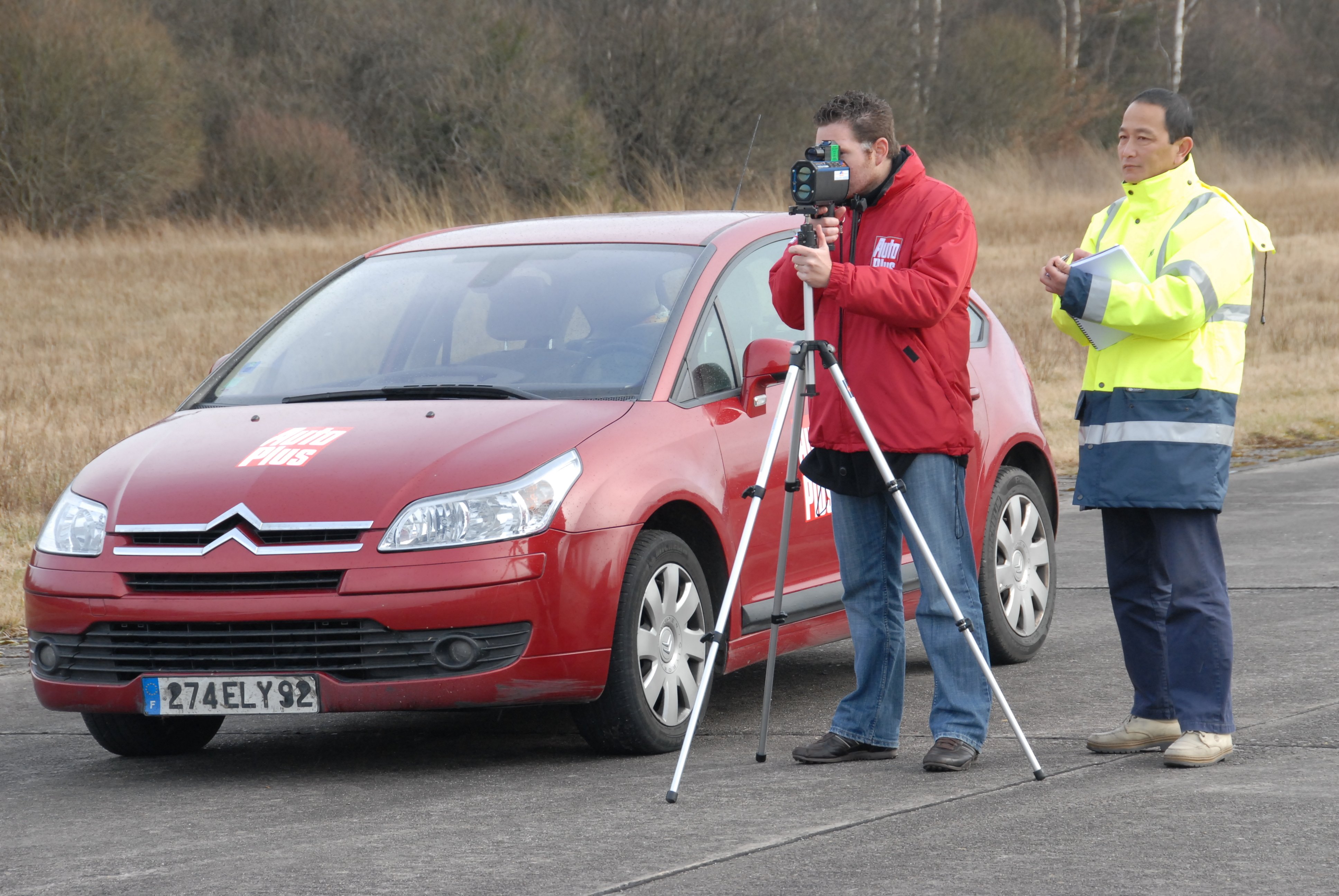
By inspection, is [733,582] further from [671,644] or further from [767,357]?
[767,357]

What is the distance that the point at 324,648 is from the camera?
5215mm

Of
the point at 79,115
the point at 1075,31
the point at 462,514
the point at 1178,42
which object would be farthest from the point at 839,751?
the point at 1178,42

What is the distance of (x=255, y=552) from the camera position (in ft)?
17.1

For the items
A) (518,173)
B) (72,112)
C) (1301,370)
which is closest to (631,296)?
(1301,370)

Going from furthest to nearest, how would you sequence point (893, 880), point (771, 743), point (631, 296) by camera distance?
point (631, 296) < point (771, 743) < point (893, 880)

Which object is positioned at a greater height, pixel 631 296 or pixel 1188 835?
pixel 631 296

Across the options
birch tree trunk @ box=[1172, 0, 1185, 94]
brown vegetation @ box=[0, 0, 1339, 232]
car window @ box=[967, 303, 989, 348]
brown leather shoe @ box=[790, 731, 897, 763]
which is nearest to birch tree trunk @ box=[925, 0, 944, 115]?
brown vegetation @ box=[0, 0, 1339, 232]

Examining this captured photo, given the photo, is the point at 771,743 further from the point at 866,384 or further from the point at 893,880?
the point at 893,880

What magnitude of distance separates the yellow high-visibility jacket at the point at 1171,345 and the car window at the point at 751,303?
4.38ft

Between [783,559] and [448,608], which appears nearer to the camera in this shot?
[448,608]

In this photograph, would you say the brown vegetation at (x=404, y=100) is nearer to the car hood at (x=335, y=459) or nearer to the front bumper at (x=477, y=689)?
the car hood at (x=335, y=459)

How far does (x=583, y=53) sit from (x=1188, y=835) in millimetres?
33885

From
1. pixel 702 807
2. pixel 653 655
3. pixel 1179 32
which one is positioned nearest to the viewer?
pixel 702 807

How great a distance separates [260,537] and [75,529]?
66 cm
